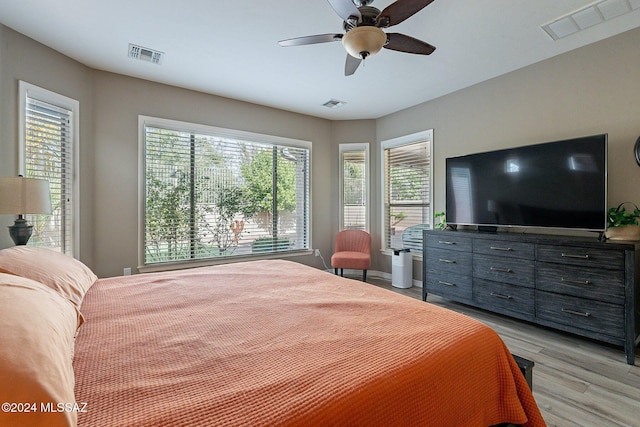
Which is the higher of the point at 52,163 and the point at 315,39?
the point at 315,39

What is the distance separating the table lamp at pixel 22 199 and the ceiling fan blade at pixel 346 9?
2.38m

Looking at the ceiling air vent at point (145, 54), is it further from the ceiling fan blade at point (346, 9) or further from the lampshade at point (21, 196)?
the ceiling fan blade at point (346, 9)

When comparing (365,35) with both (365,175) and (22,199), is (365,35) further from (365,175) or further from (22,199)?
(365,175)

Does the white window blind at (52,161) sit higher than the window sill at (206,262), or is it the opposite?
the white window blind at (52,161)

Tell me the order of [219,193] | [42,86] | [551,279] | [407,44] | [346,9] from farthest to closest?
1. [219,193]
2. [42,86]
3. [551,279]
4. [407,44]
5. [346,9]

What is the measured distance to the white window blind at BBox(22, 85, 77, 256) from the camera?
266 centimetres

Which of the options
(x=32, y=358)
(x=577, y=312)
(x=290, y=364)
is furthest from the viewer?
(x=577, y=312)

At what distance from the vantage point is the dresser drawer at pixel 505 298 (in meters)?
2.74

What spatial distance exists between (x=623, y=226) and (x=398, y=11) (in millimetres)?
2476

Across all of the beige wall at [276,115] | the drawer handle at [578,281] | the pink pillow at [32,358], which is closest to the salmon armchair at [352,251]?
the beige wall at [276,115]

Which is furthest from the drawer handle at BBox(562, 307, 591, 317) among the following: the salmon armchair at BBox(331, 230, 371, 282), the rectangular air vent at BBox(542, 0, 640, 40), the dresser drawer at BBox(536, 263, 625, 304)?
the rectangular air vent at BBox(542, 0, 640, 40)

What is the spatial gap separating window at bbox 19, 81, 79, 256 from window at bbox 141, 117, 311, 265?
673mm

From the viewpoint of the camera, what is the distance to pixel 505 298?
9.53 feet

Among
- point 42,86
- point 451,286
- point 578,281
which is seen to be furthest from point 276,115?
point 578,281
